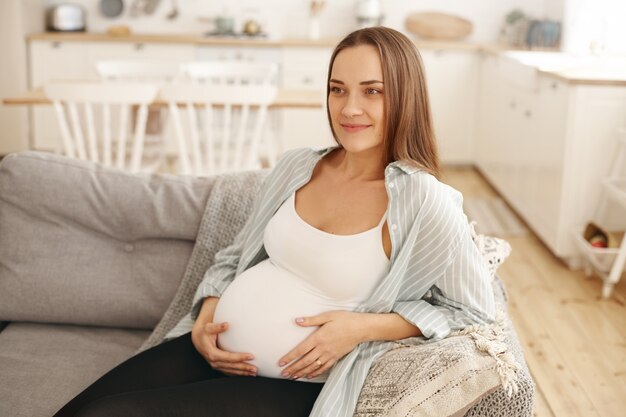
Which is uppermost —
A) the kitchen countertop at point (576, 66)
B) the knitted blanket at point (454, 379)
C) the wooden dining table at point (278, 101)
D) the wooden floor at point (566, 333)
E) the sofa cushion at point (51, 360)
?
the kitchen countertop at point (576, 66)

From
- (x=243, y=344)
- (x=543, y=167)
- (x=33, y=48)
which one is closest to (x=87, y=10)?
(x=33, y=48)

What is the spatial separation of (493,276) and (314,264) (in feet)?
1.88

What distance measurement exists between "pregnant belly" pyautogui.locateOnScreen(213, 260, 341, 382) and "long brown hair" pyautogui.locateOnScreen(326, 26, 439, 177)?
1.11 ft

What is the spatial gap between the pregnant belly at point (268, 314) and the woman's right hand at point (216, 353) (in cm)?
2

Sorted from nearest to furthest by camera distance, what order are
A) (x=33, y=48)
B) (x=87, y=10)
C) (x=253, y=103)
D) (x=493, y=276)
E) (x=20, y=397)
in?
(x=20, y=397) < (x=493, y=276) < (x=253, y=103) < (x=33, y=48) < (x=87, y=10)

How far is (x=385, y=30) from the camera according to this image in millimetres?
1743

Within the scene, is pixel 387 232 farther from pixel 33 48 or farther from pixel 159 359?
pixel 33 48

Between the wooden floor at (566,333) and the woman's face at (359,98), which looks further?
the wooden floor at (566,333)

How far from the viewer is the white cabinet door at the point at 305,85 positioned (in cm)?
604

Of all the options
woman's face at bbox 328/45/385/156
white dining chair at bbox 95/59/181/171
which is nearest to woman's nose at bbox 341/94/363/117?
woman's face at bbox 328/45/385/156

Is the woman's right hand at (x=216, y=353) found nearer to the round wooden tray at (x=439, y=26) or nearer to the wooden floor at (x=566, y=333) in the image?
the wooden floor at (x=566, y=333)

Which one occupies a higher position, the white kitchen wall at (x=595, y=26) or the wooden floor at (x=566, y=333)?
the white kitchen wall at (x=595, y=26)

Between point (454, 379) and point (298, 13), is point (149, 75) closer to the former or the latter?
point (298, 13)

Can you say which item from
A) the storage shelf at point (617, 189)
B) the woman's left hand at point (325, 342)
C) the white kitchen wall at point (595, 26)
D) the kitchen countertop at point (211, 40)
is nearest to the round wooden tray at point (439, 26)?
the kitchen countertop at point (211, 40)
